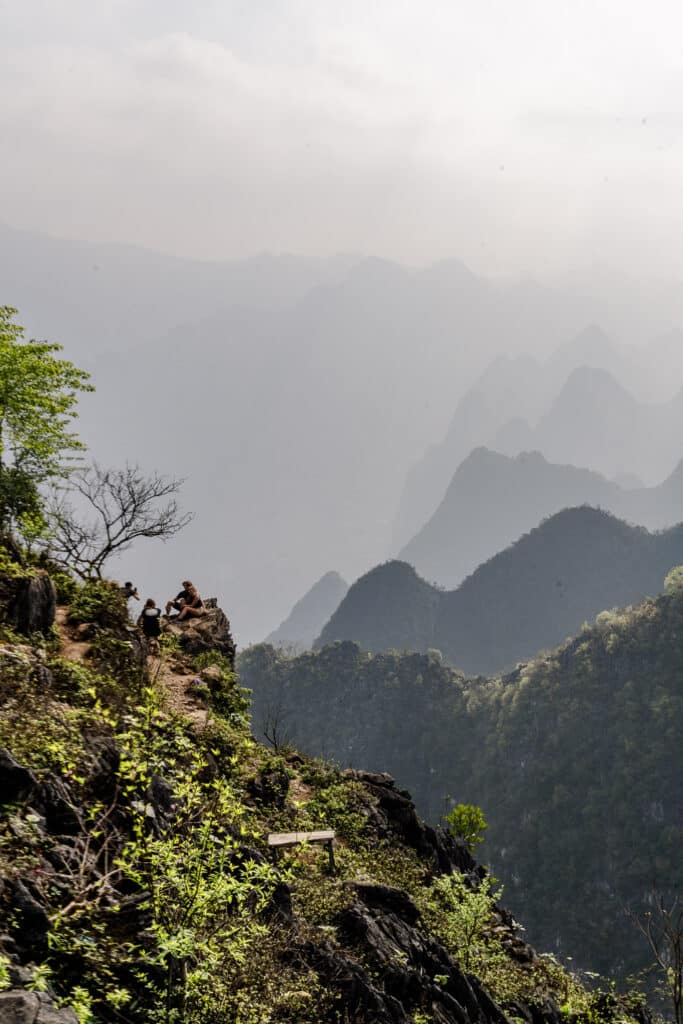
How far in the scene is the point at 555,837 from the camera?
309 ft

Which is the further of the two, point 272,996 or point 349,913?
point 349,913

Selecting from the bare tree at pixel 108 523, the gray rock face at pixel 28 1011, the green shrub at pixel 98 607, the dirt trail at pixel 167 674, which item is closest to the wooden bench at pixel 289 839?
the dirt trail at pixel 167 674

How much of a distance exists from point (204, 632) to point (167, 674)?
12.9ft

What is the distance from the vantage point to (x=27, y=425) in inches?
681

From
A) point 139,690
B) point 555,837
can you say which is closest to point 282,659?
point 555,837

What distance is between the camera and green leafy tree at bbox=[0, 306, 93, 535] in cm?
1673

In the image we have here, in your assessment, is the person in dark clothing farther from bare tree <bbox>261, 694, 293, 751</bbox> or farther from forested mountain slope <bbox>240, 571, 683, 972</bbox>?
forested mountain slope <bbox>240, 571, 683, 972</bbox>

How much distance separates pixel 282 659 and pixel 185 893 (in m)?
148

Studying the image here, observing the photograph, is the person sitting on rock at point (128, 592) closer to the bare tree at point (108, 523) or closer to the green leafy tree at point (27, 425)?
the bare tree at point (108, 523)

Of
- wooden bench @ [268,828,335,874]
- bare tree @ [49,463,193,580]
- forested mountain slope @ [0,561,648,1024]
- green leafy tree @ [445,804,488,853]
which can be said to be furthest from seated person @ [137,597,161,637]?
green leafy tree @ [445,804,488,853]

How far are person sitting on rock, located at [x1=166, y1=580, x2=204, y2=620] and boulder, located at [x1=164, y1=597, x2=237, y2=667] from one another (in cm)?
20

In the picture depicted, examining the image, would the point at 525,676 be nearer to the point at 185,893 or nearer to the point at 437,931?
the point at 437,931

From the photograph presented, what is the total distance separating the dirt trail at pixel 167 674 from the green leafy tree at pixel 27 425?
2860 millimetres

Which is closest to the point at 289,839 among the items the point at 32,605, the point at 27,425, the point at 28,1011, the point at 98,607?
the point at 32,605
